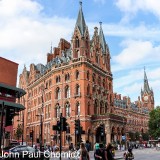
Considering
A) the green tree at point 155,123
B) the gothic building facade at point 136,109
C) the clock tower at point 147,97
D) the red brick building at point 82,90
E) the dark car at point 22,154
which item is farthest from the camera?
the clock tower at point 147,97

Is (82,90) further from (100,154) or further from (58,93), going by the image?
(100,154)

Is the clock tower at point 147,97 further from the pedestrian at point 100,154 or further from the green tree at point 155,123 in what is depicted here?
the pedestrian at point 100,154

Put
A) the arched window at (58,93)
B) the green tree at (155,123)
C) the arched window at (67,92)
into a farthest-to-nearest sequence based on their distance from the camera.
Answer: the green tree at (155,123), the arched window at (58,93), the arched window at (67,92)

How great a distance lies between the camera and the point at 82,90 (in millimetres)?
55000

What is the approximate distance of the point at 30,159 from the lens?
2234 centimetres

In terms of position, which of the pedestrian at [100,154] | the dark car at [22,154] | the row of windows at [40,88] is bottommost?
the dark car at [22,154]

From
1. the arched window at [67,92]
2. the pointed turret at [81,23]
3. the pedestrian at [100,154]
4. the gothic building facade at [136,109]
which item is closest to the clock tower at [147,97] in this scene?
the gothic building facade at [136,109]

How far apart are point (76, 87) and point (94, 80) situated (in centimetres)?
540

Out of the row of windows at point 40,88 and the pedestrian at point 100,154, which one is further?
the row of windows at point 40,88

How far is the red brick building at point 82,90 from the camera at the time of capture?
178ft

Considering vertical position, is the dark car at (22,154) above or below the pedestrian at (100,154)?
below

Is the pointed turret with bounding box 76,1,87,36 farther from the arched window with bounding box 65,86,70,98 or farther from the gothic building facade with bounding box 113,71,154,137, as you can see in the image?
the gothic building facade with bounding box 113,71,154,137

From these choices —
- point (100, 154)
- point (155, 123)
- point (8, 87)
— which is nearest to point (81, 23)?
point (8, 87)

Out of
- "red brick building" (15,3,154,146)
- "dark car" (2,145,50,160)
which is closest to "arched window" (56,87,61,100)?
"red brick building" (15,3,154,146)
